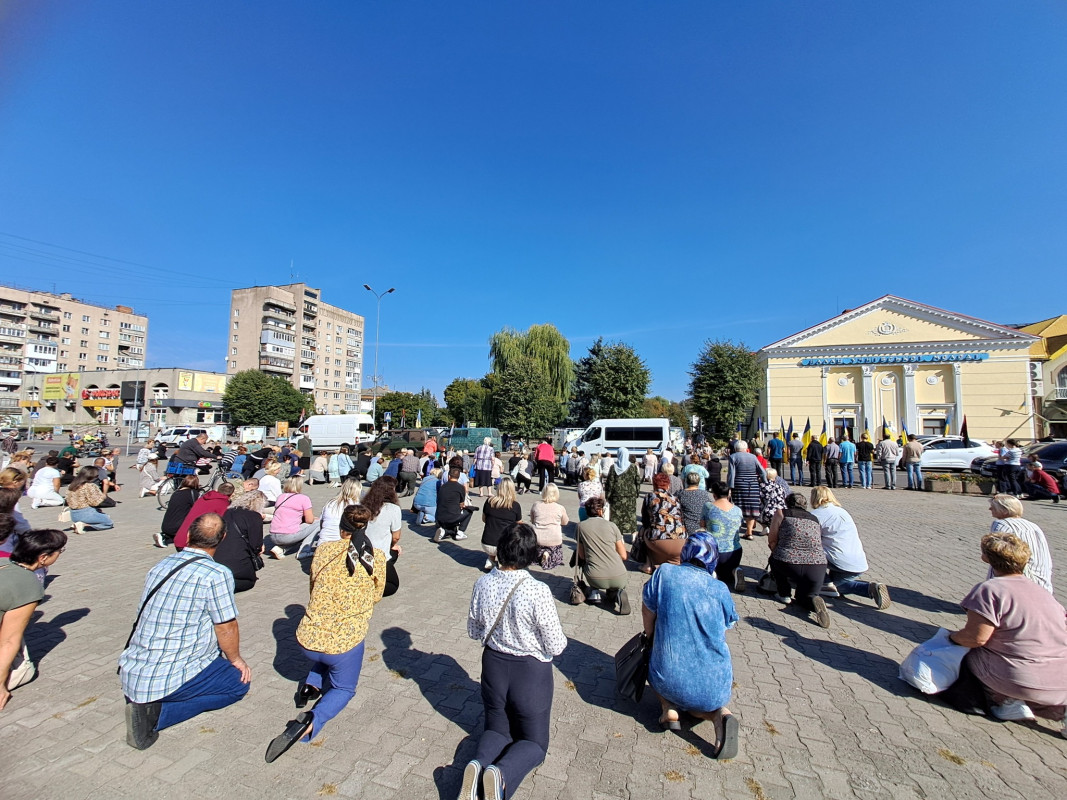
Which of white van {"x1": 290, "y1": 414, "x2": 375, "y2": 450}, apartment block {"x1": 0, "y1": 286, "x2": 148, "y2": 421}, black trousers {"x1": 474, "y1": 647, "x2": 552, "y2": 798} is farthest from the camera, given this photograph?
apartment block {"x1": 0, "y1": 286, "x2": 148, "y2": 421}

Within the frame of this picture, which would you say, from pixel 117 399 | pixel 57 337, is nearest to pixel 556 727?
pixel 117 399

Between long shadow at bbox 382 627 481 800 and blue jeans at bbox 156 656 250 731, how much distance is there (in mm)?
1238

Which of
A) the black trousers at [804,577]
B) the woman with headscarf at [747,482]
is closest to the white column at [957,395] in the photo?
the woman with headscarf at [747,482]

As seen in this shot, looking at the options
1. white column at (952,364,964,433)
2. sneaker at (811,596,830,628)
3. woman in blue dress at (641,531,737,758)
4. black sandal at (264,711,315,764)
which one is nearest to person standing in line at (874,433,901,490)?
sneaker at (811,596,830,628)

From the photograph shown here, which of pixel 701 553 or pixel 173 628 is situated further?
pixel 701 553

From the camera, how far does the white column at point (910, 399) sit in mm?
33125

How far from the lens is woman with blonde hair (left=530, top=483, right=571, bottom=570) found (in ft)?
21.1

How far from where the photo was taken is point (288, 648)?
438 centimetres

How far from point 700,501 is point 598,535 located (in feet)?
6.55

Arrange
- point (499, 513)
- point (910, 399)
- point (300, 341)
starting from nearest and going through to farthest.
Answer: point (499, 513) → point (910, 399) → point (300, 341)

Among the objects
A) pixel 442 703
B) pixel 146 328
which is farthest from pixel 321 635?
pixel 146 328

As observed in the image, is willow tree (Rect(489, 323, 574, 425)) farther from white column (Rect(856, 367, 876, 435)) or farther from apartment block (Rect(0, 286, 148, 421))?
apartment block (Rect(0, 286, 148, 421))

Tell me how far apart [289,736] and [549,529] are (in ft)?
13.0

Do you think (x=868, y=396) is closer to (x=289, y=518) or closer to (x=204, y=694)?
(x=289, y=518)
